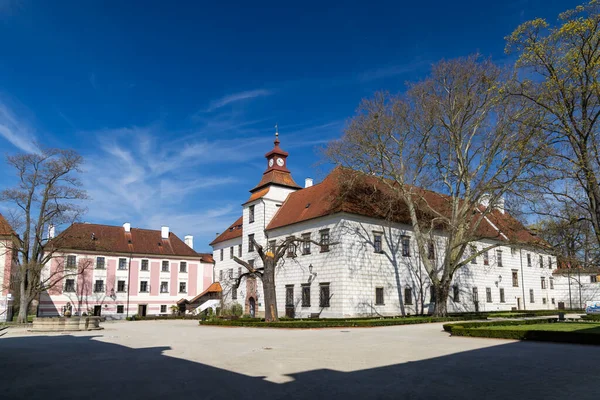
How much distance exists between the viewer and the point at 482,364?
1036cm

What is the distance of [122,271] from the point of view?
45.6 metres

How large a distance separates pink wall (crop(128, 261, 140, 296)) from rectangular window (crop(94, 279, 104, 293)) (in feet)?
8.41

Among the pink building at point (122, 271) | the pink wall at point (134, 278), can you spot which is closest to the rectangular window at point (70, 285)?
the pink building at point (122, 271)

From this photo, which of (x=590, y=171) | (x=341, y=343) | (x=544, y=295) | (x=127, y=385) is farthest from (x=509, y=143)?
(x=544, y=295)

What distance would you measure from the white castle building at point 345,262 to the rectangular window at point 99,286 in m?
11.6

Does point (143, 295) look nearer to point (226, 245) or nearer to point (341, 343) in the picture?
point (226, 245)

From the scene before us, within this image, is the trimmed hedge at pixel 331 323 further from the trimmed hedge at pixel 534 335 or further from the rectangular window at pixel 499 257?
the rectangular window at pixel 499 257

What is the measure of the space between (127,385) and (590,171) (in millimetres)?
14073

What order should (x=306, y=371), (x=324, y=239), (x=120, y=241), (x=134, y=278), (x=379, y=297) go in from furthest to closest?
(x=120, y=241) → (x=134, y=278) → (x=324, y=239) → (x=379, y=297) → (x=306, y=371)

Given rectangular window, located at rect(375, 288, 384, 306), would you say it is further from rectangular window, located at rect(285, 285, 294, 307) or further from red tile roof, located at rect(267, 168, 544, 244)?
rectangular window, located at rect(285, 285, 294, 307)

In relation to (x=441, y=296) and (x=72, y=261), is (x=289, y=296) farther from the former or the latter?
(x=72, y=261)

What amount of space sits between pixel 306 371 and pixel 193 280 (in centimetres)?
4249

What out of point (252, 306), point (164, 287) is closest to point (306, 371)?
point (252, 306)

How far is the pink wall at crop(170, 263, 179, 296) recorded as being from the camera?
48219 millimetres
